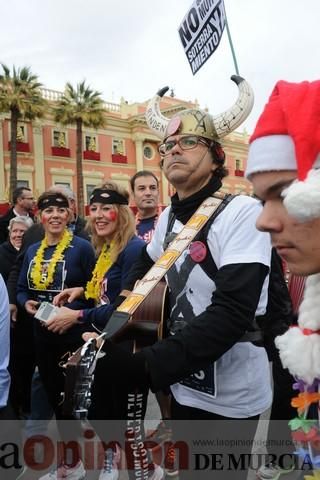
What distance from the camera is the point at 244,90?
196 cm

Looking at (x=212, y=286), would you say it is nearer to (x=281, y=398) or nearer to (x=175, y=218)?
(x=175, y=218)

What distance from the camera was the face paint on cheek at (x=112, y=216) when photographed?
299 cm

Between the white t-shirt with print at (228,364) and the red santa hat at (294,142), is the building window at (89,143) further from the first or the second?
the red santa hat at (294,142)

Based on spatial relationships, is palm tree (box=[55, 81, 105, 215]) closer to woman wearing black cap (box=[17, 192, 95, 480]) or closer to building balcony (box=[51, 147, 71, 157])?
building balcony (box=[51, 147, 71, 157])

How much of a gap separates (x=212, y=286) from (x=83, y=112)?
88.6 feet

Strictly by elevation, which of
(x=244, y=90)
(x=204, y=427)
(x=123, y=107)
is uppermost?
(x=123, y=107)

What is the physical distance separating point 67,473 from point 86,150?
31.1 metres

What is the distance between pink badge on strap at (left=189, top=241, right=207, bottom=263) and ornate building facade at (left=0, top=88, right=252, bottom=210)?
86.9ft

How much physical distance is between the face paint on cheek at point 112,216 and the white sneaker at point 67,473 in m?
1.66

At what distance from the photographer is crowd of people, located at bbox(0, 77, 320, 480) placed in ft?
3.34

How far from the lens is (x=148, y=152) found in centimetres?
3591

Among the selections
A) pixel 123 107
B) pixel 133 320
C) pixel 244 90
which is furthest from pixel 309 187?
pixel 123 107

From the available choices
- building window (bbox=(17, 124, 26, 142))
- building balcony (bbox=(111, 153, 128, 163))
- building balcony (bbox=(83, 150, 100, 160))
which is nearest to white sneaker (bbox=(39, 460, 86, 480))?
building window (bbox=(17, 124, 26, 142))

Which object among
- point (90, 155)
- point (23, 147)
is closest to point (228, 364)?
point (23, 147)
